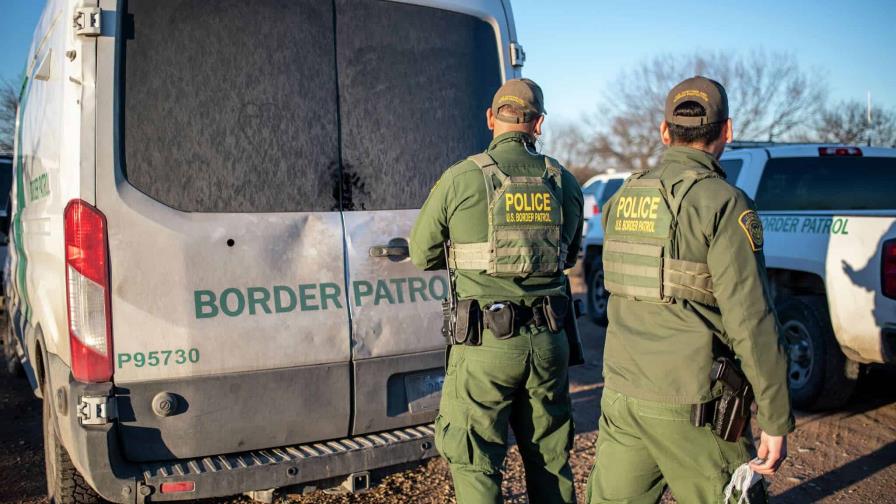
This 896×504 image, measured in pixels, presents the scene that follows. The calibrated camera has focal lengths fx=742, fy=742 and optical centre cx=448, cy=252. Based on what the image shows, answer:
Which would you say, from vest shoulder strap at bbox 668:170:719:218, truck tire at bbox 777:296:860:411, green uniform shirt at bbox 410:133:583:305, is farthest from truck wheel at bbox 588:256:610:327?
vest shoulder strap at bbox 668:170:719:218

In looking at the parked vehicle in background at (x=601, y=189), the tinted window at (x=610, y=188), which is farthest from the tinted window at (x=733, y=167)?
the tinted window at (x=610, y=188)

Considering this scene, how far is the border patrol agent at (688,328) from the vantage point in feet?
7.01

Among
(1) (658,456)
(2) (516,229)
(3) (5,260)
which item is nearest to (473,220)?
(2) (516,229)

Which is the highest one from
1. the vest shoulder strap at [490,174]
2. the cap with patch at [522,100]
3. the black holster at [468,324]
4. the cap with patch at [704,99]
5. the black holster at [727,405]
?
the cap with patch at [522,100]

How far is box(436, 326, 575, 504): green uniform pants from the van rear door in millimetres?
700

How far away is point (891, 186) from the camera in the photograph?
6160 millimetres

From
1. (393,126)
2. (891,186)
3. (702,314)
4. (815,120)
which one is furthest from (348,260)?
(815,120)

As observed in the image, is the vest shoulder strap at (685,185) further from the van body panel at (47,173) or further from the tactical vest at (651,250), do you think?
the van body panel at (47,173)

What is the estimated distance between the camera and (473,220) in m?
2.88

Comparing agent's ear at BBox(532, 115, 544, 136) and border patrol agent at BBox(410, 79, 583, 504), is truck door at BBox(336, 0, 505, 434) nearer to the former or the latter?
border patrol agent at BBox(410, 79, 583, 504)

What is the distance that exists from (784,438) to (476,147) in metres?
2.13

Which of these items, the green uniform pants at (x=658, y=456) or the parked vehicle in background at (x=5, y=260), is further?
the parked vehicle in background at (x=5, y=260)

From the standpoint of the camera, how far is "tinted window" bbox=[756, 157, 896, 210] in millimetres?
6137

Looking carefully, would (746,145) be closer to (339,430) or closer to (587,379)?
(587,379)
